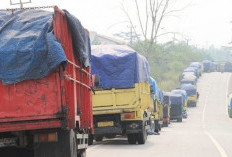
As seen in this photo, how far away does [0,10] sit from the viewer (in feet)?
36.3

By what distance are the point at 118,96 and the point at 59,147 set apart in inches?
426

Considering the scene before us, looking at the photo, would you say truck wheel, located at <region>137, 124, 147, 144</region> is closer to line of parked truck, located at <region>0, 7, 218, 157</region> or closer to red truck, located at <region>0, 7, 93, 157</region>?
line of parked truck, located at <region>0, 7, 218, 157</region>

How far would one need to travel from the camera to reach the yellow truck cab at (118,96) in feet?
66.8

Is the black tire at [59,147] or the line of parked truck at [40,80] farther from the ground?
the line of parked truck at [40,80]

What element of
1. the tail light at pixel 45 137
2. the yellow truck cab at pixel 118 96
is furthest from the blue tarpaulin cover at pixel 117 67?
the tail light at pixel 45 137

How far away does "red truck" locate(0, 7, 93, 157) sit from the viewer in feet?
30.6

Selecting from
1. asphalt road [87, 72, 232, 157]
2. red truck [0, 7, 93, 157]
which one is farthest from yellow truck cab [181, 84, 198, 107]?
red truck [0, 7, 93, 157]

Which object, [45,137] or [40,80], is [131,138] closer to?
[45,137]

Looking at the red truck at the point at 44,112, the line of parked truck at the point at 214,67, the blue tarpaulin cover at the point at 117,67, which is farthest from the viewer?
the line of parked truck at the point at 214,67

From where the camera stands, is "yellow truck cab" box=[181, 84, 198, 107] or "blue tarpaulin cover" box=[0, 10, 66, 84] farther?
"yellow truck cab" box=[181, 84, 198, 107]

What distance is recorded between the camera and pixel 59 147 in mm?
9781

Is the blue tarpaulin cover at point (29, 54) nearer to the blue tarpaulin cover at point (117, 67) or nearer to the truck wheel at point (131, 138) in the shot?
the blue tarpaulin cover at point (117, 67)

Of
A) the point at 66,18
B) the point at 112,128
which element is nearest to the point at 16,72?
the point at 66,18

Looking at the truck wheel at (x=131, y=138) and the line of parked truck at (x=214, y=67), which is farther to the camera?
the line of parked truck at (x=214, y=67)
